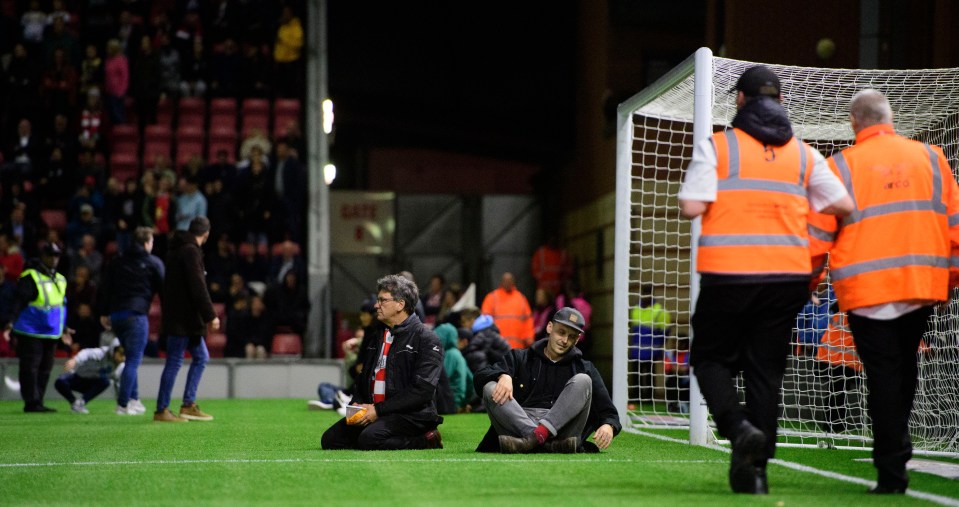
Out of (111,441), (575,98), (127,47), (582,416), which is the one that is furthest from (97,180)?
(582,416)

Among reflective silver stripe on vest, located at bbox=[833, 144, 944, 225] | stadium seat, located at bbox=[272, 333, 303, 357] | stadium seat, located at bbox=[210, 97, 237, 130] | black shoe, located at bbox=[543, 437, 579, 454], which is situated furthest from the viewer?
stadium seat, located at bbox=[210, 97, 237, 130]

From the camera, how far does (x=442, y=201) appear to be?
25703 millimetres

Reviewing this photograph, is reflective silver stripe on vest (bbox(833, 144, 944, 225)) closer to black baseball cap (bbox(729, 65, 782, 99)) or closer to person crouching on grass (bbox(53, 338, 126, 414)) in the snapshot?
black baseball cap (bbox(729, 65, 782, 99))

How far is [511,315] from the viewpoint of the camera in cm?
1922

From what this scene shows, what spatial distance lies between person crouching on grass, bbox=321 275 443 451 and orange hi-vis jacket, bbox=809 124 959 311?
3.02 m

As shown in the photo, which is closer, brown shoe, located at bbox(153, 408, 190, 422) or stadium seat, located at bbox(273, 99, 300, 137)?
brown shoe, located at bbox(153, 408, 190, 422)

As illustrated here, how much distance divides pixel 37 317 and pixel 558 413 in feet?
26.1

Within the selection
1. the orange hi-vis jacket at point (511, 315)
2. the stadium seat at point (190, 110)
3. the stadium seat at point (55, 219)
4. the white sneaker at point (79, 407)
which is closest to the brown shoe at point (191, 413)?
the white sneaker at point (79, 407)

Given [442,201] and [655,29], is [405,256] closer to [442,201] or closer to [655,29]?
[442,201]

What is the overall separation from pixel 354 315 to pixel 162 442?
1602 centimetres

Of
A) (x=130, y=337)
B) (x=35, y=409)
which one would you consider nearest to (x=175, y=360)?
(x=130, y=337)

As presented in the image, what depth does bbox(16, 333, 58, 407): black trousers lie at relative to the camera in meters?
14.2

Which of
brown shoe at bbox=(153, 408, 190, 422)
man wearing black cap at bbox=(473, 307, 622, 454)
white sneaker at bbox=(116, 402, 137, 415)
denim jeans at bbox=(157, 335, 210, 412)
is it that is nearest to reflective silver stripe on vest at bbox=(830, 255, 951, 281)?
man wearing black cap at bbox=(473, 307, 622, 454)

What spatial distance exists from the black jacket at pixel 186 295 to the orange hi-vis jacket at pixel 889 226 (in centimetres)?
696
